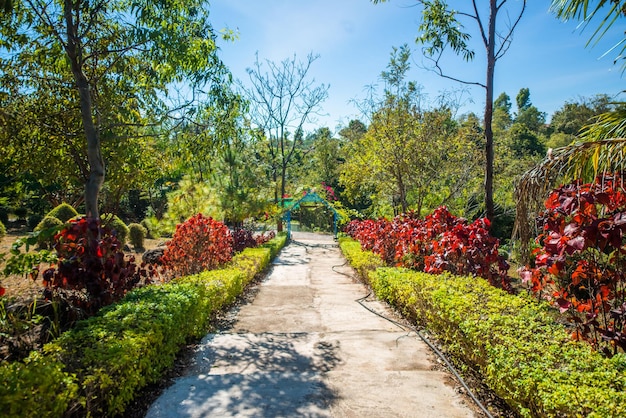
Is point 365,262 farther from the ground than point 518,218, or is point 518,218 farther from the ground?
point 518,218

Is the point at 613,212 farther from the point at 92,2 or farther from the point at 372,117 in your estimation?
the point at 372,117

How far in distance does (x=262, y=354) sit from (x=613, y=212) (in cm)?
324

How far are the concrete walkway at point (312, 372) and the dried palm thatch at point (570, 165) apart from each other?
156cm

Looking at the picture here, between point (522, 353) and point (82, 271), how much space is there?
374 cm

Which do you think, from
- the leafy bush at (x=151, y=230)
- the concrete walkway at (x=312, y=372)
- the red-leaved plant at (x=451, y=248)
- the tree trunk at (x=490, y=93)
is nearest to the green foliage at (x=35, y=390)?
the concrete walkway at (x=312, y=372)

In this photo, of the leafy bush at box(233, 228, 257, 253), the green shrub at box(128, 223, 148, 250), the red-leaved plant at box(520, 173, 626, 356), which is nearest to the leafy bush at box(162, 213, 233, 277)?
the leafy bush at box(233, 228, 257, 253)

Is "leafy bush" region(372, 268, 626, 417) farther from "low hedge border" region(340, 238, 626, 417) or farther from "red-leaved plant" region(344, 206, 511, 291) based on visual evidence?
"red-leaved plant" region(344, 206, 511, 291)

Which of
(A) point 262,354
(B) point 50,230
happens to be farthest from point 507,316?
(B) point 50,230

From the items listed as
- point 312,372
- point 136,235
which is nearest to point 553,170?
point 312,372

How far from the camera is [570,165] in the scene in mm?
3480

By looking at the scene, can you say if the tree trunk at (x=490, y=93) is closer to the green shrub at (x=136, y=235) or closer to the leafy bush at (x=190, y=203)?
the leafy bush at (x=190, y=203)

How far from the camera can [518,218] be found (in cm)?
354

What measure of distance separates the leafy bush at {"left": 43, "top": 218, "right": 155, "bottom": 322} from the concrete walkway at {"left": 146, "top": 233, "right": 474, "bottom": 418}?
112 centimetres

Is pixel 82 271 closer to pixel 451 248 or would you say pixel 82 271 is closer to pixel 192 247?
pixel 192 247
